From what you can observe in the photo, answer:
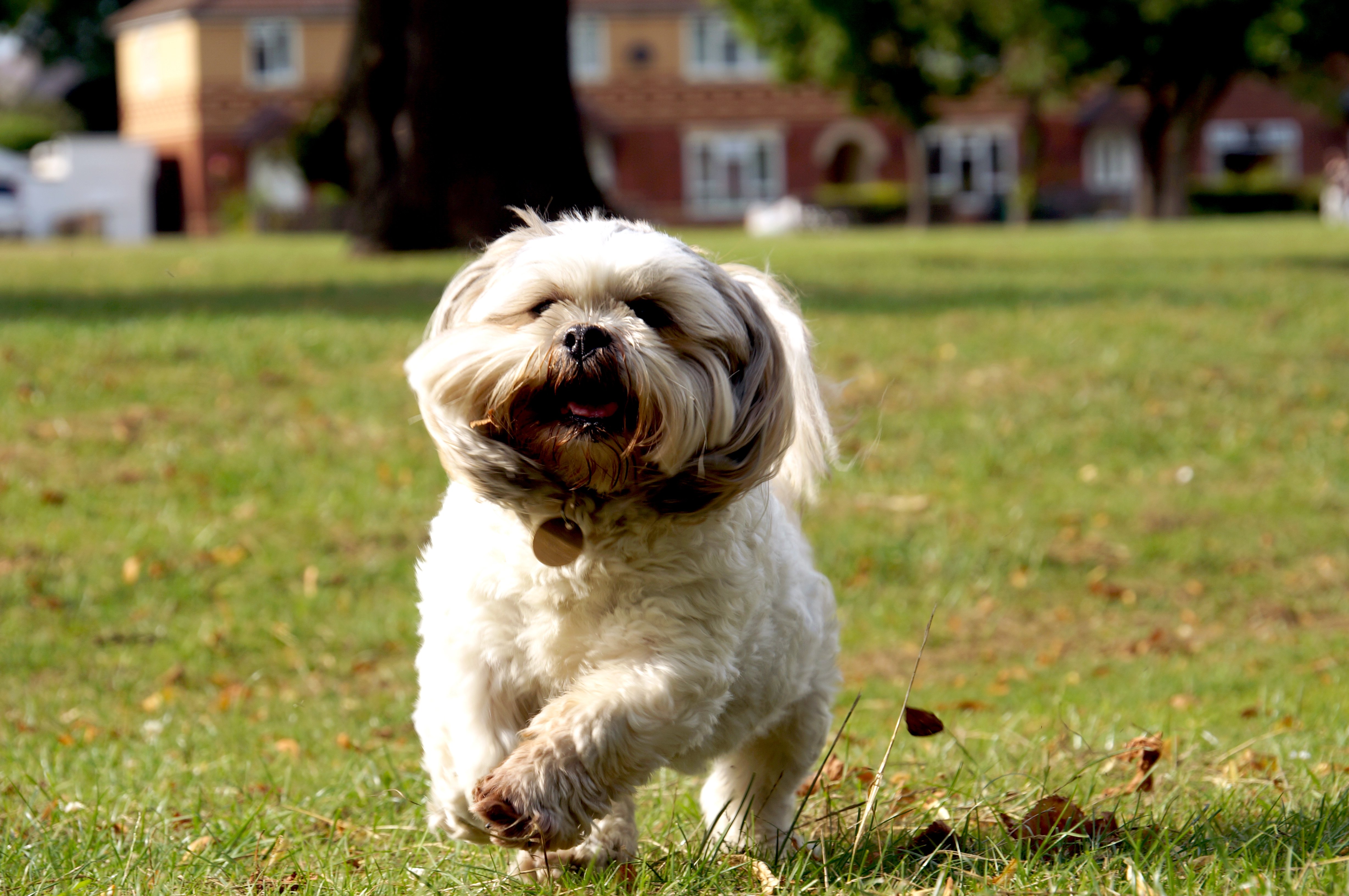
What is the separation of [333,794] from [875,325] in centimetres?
829

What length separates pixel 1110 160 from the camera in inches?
2080

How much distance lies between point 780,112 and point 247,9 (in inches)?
657

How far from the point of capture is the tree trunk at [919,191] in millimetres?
43094

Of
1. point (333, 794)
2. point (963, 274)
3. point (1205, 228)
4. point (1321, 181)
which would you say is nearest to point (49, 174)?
point (1205, 228)

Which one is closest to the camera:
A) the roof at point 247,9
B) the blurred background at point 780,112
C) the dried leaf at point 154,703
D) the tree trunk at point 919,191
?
the dried leaf at point 154,703

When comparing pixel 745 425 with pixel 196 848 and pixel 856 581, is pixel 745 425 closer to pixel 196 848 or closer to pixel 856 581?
pixel 196 848

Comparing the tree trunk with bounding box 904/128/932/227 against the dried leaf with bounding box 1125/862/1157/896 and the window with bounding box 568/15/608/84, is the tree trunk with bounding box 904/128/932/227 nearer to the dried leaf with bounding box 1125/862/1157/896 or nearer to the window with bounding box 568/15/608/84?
the window with bounding box 568/15/608/84

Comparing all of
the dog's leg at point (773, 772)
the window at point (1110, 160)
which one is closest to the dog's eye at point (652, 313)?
the dog's leg at point (773, 772)

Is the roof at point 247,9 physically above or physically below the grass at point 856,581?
above

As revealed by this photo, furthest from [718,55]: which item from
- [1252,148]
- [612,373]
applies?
[612,373]

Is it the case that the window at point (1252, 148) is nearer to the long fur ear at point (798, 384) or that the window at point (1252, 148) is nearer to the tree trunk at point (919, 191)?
the tree trunk at point (919, 191)

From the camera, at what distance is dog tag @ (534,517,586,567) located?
341cm

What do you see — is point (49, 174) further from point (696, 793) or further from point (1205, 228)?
point (696, 793)

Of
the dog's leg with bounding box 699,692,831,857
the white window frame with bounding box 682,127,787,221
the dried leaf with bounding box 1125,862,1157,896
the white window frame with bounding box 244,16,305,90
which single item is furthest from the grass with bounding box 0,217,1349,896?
the white window frame with bounding box 682,127,787,221
